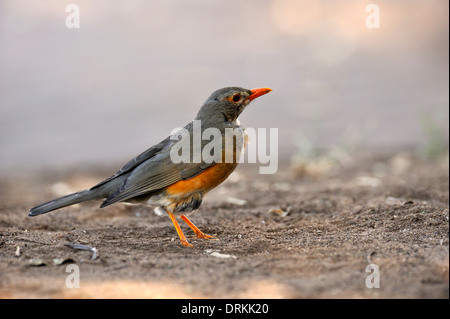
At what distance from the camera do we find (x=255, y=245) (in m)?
5.18

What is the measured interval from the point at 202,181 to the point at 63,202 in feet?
4.49

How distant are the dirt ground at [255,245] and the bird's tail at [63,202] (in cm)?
24

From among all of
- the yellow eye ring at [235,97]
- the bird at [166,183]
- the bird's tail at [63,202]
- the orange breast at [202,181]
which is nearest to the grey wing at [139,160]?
the bird at [166,183]

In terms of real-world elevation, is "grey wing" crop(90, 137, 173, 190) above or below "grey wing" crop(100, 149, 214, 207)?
above

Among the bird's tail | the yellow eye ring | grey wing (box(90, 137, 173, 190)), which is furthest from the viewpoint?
the yellow eye ring

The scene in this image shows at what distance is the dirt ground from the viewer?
396cm

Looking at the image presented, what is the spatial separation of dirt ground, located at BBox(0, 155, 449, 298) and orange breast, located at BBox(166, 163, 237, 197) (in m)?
0.50

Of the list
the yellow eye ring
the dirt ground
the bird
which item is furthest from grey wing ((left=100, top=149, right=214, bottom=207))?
the yellow eye ring

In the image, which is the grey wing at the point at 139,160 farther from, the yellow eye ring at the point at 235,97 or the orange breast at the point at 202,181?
the yellow eye ring at the point at 235,97

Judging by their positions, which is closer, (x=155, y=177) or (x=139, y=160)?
(x=155, y=177)

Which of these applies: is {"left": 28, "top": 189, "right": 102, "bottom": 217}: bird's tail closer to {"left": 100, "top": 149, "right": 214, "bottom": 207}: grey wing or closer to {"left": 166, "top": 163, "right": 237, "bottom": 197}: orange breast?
{"left": 100, "top": 149, "right": 214, "bottom": 207}: grey wing

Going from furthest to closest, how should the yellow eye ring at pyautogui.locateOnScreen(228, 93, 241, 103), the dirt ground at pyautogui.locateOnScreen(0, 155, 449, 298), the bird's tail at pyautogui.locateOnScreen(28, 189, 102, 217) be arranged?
the yellow eye ring at pyautogui.locateOnScreen(228, 93, 241, 103)
the bird's tail at pyautogui.locateOnScreen(28, 189, 102, 217)
the dirt ground at pyautogui.locateOnScreen(0, 155, 449, 298)

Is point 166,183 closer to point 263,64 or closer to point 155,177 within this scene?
point 155,177

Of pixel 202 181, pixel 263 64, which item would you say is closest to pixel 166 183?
pixel 202 181
